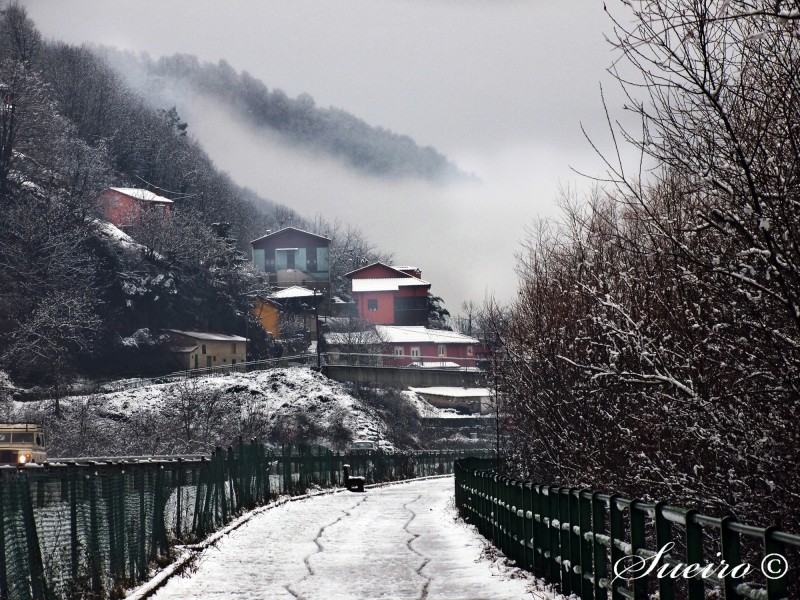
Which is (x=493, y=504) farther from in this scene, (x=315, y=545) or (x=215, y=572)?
(x=215, y=572)

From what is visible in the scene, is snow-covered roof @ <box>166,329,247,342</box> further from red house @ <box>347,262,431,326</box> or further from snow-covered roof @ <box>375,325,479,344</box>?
red house @ <box>347,262,431,326</box>

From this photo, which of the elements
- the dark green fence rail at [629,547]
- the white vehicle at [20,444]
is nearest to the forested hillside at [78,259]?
the white vehicle at [20,444]

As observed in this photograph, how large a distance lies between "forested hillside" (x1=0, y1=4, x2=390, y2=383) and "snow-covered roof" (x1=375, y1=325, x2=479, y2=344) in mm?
16377

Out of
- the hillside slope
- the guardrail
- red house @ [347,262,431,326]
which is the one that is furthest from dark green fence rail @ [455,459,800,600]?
red house @ [347,262,431,326]

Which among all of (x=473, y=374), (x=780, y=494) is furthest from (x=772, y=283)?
(x=473, y=374)

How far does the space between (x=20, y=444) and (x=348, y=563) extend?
121 ft

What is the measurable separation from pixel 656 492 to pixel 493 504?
482 centimetres

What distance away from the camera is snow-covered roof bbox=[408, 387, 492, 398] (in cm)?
10719

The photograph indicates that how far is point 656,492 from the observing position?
54.9 ft

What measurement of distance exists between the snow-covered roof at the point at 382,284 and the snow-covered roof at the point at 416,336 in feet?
21.7

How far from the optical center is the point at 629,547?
1054 cm

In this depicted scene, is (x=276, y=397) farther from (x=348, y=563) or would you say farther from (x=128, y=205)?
(x=348, y=563)

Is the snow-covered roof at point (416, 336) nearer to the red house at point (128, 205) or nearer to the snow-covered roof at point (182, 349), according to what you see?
the snow-covered roof at point (182, 349)

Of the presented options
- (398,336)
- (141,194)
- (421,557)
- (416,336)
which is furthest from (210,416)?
(421,557)
